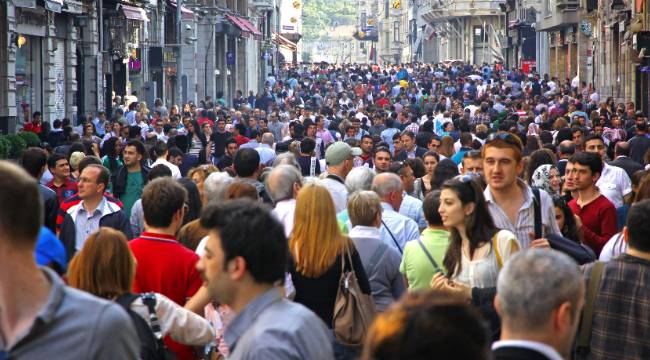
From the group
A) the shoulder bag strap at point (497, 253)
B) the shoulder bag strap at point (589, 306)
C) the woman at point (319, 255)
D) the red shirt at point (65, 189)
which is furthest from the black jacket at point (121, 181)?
Result: the shoulder bag strap at point (589, 306)

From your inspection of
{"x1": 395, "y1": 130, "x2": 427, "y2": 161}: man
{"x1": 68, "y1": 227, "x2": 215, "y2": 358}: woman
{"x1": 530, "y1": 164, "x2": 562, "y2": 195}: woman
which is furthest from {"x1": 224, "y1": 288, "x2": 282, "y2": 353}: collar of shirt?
{"x1": 395, "y1": 130, "x2": 427, "y2": 161}: man

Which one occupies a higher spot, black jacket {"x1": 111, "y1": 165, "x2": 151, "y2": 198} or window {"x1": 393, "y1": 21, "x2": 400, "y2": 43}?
window {"x1": 393, "y1": 21, "x2": 400, "y2": 43}

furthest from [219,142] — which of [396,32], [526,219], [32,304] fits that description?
[396,32]

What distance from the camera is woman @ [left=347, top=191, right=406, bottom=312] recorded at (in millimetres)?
7578

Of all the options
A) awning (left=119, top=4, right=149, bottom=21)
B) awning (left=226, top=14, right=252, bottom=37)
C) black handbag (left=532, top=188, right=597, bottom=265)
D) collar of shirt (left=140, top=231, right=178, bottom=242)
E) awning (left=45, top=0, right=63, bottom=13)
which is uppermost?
awning (left=226, top=14, right=252, bottom=37)

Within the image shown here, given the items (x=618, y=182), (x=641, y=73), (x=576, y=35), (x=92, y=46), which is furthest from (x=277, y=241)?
(x=576, y=35)

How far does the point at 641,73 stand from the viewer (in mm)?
38562

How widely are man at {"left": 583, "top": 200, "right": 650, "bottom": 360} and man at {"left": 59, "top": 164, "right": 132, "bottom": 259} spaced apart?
13.5ft

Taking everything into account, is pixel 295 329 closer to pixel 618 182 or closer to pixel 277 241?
pixel 277 241

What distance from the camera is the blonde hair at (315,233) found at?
6.85 m

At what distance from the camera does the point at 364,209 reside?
25.9 feet

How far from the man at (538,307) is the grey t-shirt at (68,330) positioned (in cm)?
114

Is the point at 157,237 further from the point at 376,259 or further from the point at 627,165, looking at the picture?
the point at 627,165

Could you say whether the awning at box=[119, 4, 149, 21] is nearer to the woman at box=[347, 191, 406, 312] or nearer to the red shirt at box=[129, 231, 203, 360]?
the woman at box=[347, 191, 406, 312]
